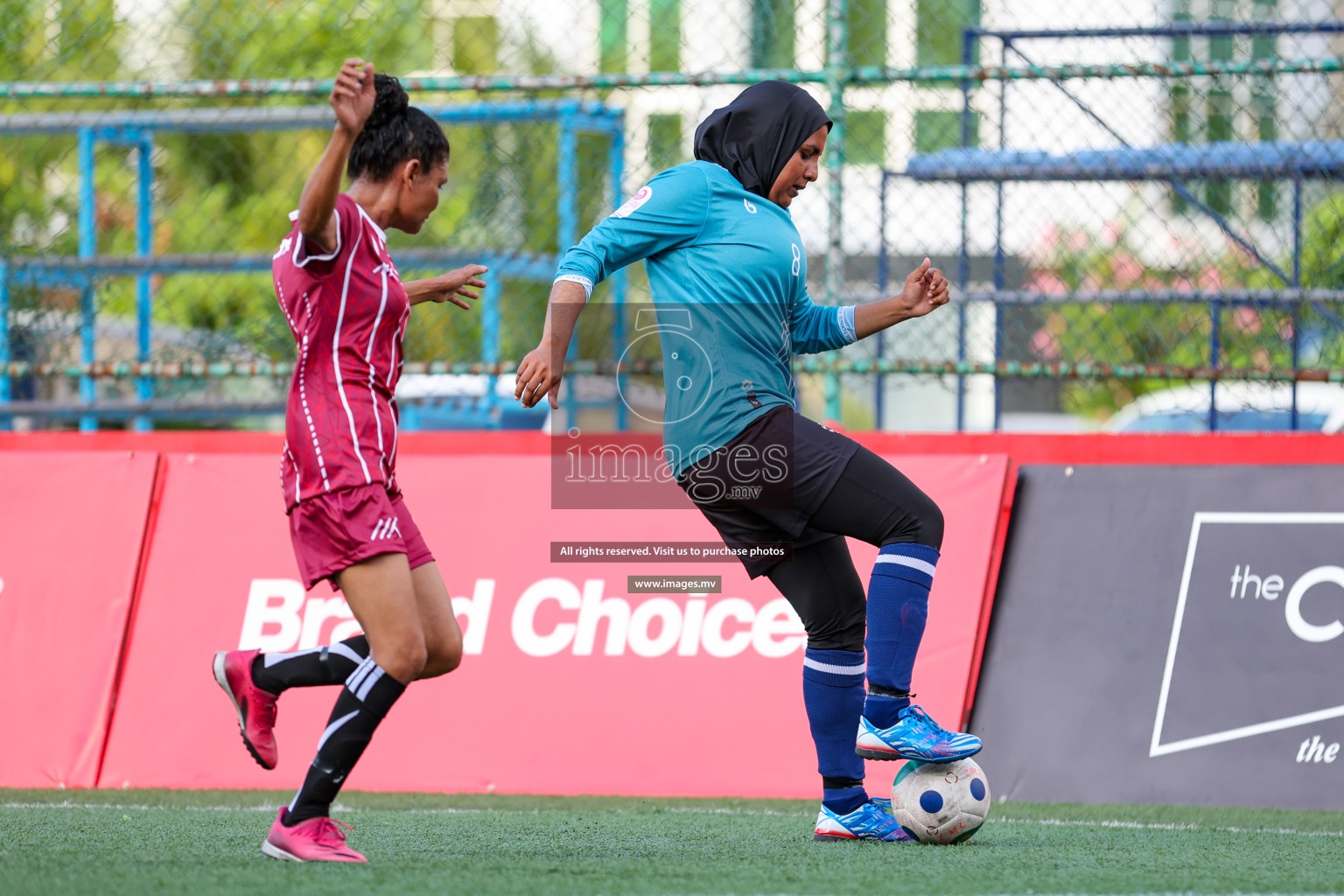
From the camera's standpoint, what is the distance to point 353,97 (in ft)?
10.0

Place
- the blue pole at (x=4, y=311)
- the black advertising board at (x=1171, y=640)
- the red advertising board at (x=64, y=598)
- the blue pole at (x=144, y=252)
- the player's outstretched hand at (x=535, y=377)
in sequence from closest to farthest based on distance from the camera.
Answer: the player's outstretched hand at (x=535, y=377), the black advertising board at (x=1171, y=640), the red advertising board at (x=64, y=598), the blue pole at (x=4, y=311), the blue pole at (x=144, y=252)

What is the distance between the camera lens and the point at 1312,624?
197 inches

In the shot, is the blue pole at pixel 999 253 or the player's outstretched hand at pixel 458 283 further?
the blue pole at pixel 999 253

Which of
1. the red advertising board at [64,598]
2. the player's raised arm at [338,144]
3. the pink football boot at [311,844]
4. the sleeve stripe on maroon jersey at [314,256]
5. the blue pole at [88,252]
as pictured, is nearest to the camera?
the player's raised arm at [338,144]

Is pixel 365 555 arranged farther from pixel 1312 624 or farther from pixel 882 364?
pixel 1312 624

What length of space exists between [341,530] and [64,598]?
276cm

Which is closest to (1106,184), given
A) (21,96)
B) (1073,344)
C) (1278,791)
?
(1073,344)

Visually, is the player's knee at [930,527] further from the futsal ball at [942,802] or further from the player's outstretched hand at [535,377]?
the player's outstretched hand at [535,377]

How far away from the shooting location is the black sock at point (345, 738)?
10.8ft

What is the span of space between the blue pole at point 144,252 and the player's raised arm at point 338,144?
4438 mm

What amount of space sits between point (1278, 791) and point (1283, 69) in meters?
2.76

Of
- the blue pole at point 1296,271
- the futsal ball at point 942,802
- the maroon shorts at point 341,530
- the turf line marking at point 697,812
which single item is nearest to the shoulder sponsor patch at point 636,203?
the maroon shorts at point 341,530

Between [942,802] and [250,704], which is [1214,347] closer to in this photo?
[942,802]

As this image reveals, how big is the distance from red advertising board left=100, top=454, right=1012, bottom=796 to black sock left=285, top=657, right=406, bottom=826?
1.83 metres
